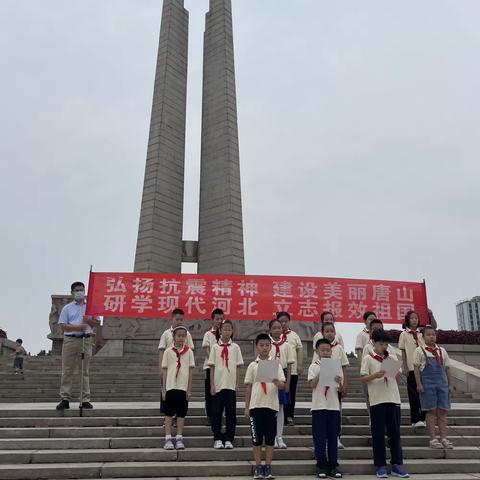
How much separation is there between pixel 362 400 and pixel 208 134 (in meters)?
13.8

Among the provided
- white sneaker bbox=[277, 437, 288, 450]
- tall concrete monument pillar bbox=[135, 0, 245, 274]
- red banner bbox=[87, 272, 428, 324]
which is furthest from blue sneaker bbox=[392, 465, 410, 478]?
tall concrete monument pillar bbox=[135, 0, 245, 274]

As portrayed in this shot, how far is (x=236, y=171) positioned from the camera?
19.9 metres

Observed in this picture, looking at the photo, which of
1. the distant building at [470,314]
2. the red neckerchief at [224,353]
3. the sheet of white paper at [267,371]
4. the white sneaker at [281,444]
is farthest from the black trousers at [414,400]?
the distant building at [470,314]

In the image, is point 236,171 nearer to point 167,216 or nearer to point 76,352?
point 167,216

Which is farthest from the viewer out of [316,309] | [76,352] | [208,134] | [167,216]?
[208,134]

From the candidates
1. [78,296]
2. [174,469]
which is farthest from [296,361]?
[78,296]

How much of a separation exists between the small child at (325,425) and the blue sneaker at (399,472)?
23.6 inches

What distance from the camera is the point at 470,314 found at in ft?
280

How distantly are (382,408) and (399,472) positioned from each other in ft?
2.19

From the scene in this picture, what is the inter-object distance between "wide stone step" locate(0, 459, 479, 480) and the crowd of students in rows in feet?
0.85

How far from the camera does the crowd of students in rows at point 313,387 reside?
5.33 m

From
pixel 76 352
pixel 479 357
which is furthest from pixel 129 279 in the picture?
pixel 479 357

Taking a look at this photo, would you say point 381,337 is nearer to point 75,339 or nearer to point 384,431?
point 384,431

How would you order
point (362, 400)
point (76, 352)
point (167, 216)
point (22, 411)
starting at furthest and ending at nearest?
point (167, 216) → point (362, 400) → point (76, 352) → point (22, 411)
